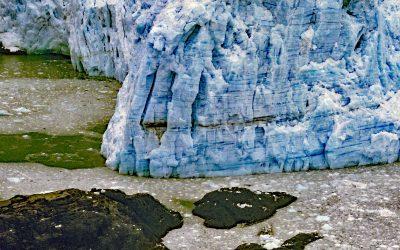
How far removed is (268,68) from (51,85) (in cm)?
1180

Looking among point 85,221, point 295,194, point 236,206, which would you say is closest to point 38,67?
point 85,221

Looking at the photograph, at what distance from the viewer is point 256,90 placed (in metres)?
14.9

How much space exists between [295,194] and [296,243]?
2.32 meters

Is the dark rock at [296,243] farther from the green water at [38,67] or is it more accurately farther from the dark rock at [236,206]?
the green water at [38,67]

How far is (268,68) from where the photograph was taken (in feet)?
49.2

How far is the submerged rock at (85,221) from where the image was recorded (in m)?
11.3

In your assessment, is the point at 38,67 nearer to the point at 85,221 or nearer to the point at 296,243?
the point at 85,221

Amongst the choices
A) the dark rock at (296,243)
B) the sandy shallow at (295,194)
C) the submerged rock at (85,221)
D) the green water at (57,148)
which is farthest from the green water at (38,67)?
the dark rock at (296,243)

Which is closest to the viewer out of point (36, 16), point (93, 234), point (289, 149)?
point (93, 234)

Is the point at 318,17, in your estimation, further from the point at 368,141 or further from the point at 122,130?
the point at 122,130

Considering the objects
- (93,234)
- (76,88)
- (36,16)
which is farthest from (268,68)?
(36,16)

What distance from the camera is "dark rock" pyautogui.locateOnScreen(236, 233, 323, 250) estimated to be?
1127 centimetres

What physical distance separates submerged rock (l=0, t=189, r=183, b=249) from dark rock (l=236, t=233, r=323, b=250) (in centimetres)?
168

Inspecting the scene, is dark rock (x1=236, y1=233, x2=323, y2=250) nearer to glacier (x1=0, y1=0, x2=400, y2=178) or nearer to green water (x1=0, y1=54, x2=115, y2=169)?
glacier (x1=0, y1=0, x2=400, y2=178)
